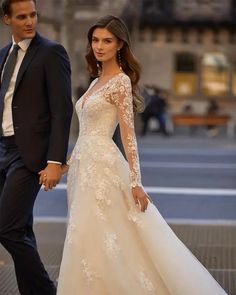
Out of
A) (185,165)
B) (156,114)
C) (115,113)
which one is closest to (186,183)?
(185,165)

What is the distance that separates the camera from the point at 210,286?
15.9 ft

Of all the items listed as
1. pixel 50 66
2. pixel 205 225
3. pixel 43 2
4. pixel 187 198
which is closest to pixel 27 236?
pixel 50 66

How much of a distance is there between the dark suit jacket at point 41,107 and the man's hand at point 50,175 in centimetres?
6

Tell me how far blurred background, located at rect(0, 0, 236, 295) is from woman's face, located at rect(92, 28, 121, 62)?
1446mm

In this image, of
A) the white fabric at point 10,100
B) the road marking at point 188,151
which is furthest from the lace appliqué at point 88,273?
the road marking at point 188,151

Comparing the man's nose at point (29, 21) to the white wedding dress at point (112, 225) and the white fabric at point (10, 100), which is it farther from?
the white wedding dress at point (112, 225)

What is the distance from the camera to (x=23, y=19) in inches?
189

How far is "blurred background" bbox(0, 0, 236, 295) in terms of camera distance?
316 inches

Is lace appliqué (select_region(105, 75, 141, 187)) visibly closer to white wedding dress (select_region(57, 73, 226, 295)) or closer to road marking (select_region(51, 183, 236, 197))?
white wedding dress (select_region(57, 73, 226, 295))

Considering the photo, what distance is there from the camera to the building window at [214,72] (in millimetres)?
35469

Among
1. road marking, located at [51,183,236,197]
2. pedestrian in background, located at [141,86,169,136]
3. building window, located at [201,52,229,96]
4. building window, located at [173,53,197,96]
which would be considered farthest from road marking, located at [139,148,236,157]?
building window, located at [201,52,229,96]

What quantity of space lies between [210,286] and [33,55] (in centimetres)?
179

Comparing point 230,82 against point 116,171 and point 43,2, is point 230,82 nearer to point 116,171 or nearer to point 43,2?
point 43,2

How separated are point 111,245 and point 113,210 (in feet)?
0.68
